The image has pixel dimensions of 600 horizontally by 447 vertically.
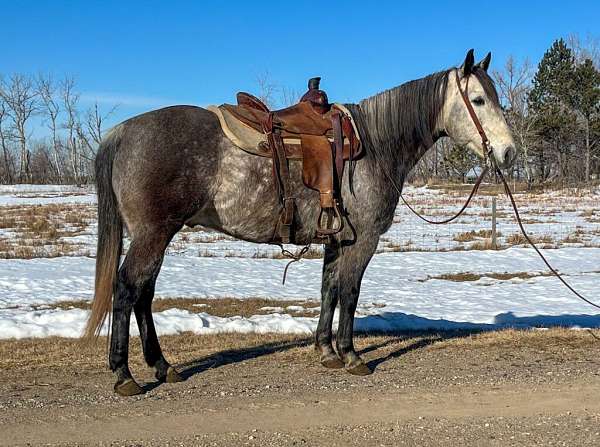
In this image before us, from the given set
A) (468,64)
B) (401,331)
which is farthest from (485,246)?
(468,64)

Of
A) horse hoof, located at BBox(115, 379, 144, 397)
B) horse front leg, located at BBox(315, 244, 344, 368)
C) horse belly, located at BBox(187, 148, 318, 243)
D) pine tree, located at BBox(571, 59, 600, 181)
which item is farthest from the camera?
pine tree, located at BBox(571, 59, 600, 181)

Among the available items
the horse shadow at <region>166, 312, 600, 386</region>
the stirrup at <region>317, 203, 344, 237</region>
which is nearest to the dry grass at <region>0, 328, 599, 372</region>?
the horse shadow at <region>166, 312, 600, 386</region>

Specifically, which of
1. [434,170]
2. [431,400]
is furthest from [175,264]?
[434,170]

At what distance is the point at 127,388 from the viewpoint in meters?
4.38

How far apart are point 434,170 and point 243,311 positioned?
67.0 metres

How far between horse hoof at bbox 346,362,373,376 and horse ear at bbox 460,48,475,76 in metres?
2.61

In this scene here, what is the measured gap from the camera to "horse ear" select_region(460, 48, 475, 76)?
491 cm

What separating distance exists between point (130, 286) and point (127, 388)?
74cm

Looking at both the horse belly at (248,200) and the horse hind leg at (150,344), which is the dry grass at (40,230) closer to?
the horse hind leg at (150,344)

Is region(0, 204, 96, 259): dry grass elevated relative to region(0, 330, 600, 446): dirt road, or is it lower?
elevated

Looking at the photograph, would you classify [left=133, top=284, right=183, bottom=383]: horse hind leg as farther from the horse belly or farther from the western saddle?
the western saddle

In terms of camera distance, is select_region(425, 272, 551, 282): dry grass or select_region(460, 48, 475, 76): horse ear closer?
select_region(460, 48, 475, 76): horse ear

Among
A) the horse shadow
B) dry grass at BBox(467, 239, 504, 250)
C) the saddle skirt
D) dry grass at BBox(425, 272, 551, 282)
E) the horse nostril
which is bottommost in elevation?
the horse shadow

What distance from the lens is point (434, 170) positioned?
2869 inches
